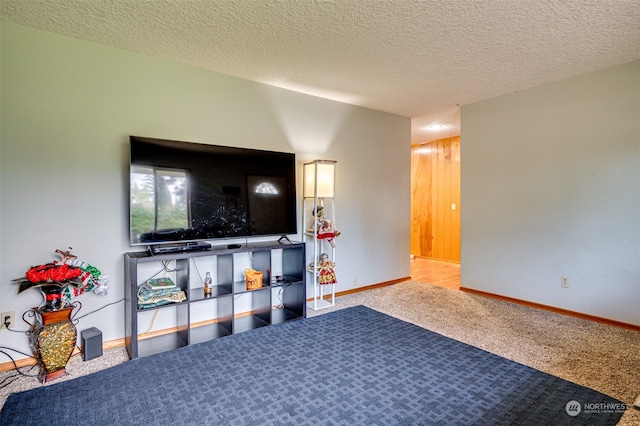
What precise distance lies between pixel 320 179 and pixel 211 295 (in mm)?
1632

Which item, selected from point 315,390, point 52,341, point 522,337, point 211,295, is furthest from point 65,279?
point 522,337

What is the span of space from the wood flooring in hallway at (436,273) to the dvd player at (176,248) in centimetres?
343

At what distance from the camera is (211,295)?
2.78m

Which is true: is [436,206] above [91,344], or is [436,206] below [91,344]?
above

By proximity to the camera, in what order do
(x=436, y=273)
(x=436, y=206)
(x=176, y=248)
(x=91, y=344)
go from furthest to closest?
1. (x=436, y=206)
2. (x=436, y=273)
3. (x=176, y=248)
4. (x=91, y=344)

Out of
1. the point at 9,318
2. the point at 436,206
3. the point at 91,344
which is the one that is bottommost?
the point at 91,344

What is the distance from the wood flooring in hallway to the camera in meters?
4.85

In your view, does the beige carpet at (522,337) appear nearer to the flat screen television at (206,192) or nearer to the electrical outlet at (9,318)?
the electrical outlet at (9,318)

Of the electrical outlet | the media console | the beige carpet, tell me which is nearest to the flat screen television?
the media console

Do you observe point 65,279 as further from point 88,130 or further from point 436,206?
point 436,206

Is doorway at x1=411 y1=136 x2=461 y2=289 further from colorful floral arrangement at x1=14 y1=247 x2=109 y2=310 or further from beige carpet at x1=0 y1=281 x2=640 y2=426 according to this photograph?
colorful floral arrangement at x1=14 y1=247 x2=109 y2=310

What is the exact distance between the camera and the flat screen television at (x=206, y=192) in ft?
8.35

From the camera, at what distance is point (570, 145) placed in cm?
338

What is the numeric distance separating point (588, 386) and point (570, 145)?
8.02ft
